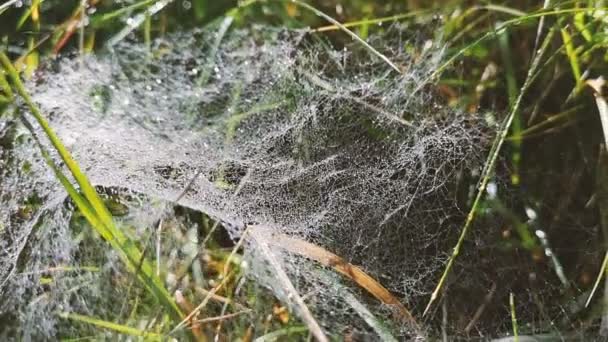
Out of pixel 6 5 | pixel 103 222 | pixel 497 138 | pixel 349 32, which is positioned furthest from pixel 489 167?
pixel 6 5

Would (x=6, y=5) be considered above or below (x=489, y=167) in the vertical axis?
above

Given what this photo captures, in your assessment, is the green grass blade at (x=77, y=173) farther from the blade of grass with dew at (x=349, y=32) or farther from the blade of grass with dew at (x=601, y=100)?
the blade of grass with dew at (x=601, y=100)

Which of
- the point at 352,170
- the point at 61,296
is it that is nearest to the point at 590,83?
the point at 352,170

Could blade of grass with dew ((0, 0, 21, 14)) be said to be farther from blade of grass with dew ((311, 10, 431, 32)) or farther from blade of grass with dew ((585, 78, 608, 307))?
blade of grass with dew ((585, 78, 608, 307))

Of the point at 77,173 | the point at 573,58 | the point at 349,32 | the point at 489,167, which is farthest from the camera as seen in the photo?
the point at 349,32

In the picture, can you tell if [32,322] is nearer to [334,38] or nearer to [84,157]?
[84,157]

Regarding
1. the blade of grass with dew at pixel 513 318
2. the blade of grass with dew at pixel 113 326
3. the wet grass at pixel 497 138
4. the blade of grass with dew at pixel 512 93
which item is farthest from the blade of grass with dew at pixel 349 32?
the blade of grass with dew at pixel 113 326

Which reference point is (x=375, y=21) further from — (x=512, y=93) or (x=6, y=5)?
(x=6, y=5)
